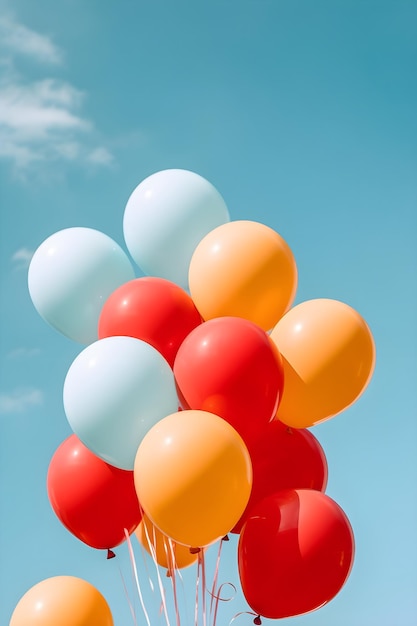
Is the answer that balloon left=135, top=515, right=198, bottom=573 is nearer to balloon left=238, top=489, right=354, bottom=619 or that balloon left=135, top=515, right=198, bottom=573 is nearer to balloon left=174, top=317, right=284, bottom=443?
balloon left=238, top=489, right=354, bottom=619

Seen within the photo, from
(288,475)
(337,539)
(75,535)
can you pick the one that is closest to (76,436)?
(75,535)

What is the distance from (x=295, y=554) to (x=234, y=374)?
1006mm

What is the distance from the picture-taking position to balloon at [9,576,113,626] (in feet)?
16.4

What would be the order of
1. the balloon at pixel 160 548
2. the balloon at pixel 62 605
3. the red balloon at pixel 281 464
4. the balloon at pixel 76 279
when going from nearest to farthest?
the balloon at pixel 62 605 < the red balloon at pixel 281 464 < the balloon at pixel 160 548 < the balloon at pixel 76 279

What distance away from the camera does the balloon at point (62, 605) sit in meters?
5.01

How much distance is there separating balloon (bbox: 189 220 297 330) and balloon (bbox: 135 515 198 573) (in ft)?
4.43

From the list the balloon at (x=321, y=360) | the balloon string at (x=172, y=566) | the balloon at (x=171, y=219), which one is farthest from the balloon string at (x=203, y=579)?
the balloon at (x=171, y=219)

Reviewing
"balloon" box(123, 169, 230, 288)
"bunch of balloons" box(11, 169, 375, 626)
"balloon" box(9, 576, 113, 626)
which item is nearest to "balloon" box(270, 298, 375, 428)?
"bunch of balloons" box(11, 169, 375, 626)

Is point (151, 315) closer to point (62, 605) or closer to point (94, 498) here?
point (94, 498)

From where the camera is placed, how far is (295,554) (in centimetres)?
478

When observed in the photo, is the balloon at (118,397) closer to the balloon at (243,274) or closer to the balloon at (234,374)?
the balloon at (234,374)

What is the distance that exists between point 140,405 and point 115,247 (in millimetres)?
1364

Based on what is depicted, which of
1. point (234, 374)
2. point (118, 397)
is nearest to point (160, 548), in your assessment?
point (118, 397)

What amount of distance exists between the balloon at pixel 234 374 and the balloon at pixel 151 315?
348 millimetres
